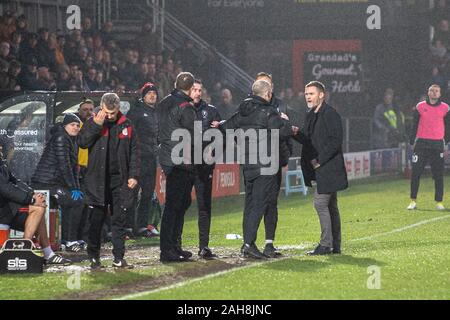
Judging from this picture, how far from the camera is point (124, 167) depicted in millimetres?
14883

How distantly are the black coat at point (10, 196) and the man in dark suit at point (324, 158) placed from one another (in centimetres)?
351

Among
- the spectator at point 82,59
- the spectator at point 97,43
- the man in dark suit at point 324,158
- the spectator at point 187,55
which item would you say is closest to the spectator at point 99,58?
the spectator at point 97,43

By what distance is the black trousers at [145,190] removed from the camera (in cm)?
1967

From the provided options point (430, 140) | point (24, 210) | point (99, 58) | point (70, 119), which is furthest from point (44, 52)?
point (24, 210)

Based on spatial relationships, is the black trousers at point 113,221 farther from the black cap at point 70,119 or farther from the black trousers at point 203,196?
the black cap at point 70,119

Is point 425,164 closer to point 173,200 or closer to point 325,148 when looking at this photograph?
point 325,148

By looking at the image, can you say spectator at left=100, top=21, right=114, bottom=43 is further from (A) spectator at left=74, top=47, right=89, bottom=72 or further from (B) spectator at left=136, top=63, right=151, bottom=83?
(A) spectator at left=74, top=47, right=89, bottom=72

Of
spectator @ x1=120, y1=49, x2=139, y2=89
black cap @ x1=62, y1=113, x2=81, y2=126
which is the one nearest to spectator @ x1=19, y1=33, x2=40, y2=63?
spectator @ x1=120, y1=49, x2=139, y2=89

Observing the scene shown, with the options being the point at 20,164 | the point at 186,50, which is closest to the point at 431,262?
the point at 20,164

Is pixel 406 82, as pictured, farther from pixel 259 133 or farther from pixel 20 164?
pixel 259 133

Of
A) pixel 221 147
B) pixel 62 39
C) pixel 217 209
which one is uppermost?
pixel 62 39

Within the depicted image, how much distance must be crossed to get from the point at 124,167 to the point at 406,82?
79.7ft

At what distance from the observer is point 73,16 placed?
31.2m

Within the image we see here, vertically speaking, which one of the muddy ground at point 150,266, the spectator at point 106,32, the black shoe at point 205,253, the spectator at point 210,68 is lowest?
the muddy ground at point 150,266
